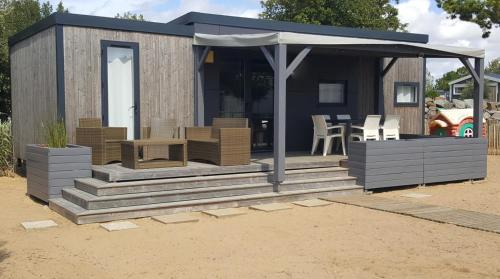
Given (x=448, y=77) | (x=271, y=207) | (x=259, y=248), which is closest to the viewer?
(x=259, y=248)

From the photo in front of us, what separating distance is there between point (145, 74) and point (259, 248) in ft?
14.4

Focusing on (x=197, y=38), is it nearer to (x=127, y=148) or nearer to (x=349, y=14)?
(x=127, y=148)

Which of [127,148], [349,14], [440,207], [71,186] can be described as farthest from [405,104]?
[349,14]

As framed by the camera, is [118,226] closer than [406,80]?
Yes

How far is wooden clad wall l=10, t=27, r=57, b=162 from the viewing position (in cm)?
818

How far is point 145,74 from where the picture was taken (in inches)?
339

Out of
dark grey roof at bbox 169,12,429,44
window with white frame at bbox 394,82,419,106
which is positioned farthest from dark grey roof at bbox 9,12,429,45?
window with white frame at bbox 394,82,419,106

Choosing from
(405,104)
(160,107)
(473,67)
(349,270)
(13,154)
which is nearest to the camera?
(349,270)

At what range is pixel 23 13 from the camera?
22812 millimetres

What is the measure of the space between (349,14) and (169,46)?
62.8 feet

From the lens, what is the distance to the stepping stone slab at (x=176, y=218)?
6.22m

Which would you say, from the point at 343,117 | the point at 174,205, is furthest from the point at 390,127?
the point at 174,205

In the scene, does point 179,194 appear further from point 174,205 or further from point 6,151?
point 6,151

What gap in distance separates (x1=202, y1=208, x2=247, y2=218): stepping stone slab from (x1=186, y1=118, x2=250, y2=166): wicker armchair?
951 mm
